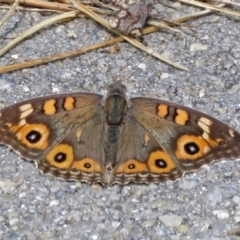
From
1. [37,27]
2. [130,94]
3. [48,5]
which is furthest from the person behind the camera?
[48,5]

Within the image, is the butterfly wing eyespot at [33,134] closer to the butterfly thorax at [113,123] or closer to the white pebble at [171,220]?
the butterfly thorax at [113,123]

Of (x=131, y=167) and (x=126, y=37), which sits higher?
(x=126, y=37)

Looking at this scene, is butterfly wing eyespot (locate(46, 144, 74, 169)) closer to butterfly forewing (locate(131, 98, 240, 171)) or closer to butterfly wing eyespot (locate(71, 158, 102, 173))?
butterfly wing eyespot (locate(71, 158, 102, 173))

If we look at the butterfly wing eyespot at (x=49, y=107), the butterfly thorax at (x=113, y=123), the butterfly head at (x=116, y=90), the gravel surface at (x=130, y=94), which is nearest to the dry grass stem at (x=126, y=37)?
the gravel surface at (x=130, y=94)

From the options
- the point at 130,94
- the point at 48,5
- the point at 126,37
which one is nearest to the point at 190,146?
the point at 130,94

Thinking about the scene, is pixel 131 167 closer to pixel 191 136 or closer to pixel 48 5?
pixel 191 136

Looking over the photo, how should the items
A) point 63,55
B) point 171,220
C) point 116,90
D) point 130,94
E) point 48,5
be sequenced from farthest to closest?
point 48,5 < point 63,55 < point 130,94 < point 116,90 < point 171,220

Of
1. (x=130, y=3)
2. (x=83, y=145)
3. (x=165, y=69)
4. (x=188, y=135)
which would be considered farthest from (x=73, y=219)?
(x=130, y=3)
